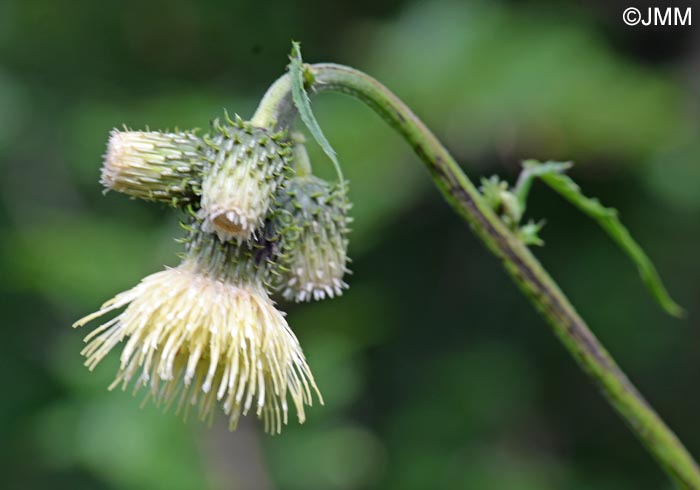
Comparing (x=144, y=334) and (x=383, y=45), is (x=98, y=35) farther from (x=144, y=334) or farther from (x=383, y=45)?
(x=144, y=334)

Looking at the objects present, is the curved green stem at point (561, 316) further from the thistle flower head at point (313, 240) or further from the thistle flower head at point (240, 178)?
the thistle flower head at point (240, 178)

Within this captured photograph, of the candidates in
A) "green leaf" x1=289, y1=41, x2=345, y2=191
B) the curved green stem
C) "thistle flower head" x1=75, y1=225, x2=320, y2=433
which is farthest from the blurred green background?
"green leaf" x1=289, y1=41, x2=345, y2=191

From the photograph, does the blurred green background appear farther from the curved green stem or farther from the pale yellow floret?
the curved green stem

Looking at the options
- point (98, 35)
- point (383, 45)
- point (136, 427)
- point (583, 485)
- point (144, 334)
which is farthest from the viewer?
point (98, 35)

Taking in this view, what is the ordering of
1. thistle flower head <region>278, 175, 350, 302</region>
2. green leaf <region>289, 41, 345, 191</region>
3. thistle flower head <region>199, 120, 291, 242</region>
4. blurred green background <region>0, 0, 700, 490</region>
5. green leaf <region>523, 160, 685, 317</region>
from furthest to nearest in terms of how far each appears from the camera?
1. blurred green background <region>0, 0, 700, 490</region>
2. green leaf <region>523, 160, 685, 317</region>
3. thistle flower head <region>278, 175, 350, 302</region>
4. thistle flower head <region>199, 120, 291, 242</region>
5. green leaf <region>289, 41, 345, 191</region>

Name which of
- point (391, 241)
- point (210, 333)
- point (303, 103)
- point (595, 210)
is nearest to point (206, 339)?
point (210, 333)

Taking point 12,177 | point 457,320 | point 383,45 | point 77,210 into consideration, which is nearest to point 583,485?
point 457,320
